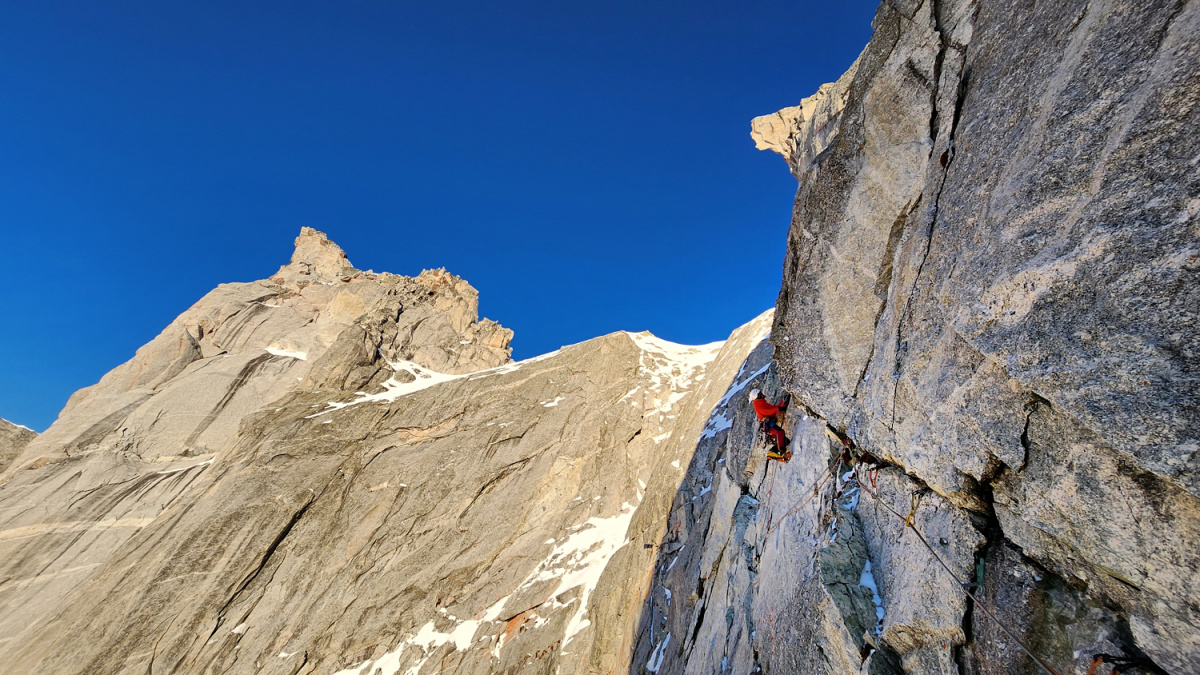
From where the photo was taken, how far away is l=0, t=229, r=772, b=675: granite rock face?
2542 centimetres

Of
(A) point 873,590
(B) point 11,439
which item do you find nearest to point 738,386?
(A) point 873,590

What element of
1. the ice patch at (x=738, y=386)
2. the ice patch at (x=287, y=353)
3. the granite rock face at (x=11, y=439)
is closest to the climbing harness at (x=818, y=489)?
the ice patch at (x=738, y=386)

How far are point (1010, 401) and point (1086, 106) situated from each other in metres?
3.21

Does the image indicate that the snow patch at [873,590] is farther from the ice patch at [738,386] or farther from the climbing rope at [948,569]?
the ice patch at [738,386]

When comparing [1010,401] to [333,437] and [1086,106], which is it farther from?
[333,437]

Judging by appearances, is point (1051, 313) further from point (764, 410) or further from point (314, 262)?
point (314, 262)

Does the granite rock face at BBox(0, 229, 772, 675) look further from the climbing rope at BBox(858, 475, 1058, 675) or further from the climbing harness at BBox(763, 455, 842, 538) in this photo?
the climbing rope at BBox(858, 475, 1058, 675)

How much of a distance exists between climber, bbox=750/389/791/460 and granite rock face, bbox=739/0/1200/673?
3933 millimetres

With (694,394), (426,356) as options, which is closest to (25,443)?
(426,356)

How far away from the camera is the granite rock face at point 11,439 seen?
121 ft

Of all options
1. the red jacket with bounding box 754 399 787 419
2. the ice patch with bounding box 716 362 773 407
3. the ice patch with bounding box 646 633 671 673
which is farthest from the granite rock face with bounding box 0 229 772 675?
the red jacket with bounding box 754 399 787 419

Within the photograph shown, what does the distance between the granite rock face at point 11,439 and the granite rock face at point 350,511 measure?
4.53 meters

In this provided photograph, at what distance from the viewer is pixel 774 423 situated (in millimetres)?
12820

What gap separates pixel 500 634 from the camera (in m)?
25.5
